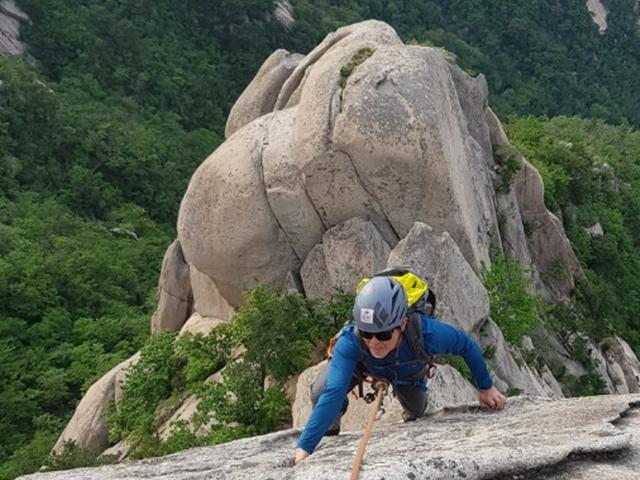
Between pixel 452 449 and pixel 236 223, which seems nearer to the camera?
pixel 452 449

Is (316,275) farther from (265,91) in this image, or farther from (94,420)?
(265,91)

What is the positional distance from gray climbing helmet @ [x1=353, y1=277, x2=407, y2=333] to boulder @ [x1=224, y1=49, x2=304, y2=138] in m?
13.0

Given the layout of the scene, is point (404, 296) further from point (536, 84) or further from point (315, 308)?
point (536, 84)

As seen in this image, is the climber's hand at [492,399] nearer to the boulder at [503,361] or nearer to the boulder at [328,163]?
the boulder at [503,361]

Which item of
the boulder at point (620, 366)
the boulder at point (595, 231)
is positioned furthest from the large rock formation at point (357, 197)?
the boulder at point (595, 231)

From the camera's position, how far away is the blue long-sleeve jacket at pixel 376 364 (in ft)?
16.0

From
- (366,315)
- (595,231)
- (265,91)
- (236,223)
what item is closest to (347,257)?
(236,223)

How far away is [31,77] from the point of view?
138 feet

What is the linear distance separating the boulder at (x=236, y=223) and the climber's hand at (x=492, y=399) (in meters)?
7.53

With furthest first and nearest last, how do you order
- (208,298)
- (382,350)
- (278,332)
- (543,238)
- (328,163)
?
(543,238)
(208,298)
(328,163)
(278,332)
(382,350)

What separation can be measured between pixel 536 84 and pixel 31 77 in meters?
52.9

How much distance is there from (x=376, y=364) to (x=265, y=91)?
13.1m

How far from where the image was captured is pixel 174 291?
17.5 meters

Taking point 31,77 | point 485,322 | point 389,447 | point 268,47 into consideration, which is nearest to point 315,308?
point 485,322
